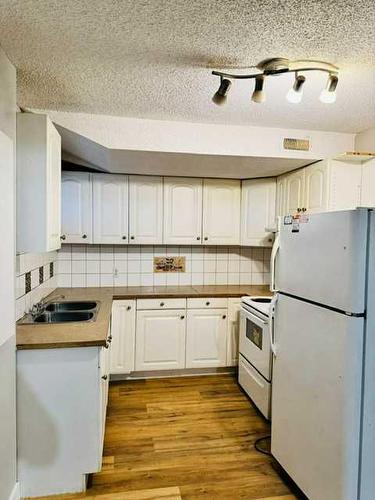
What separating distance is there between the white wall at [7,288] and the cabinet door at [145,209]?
1.83 meters

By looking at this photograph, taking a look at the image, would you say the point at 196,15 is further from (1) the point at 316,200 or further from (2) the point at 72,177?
(2) the point at 72,177

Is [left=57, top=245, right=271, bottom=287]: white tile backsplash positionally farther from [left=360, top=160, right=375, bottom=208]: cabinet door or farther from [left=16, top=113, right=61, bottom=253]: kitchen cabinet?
[left=16, top=113, right=61, bottom=253]: kitchen cabinet

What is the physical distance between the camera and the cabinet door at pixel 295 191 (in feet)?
10.3

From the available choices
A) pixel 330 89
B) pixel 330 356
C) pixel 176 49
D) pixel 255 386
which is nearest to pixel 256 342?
pixel 255 386

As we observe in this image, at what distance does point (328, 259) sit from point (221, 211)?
2.23 m

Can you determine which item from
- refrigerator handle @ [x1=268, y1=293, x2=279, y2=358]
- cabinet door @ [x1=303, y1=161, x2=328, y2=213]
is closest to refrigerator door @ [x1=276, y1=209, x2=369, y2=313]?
refrigerator handle @ [x1=268, y1=293, x2=279, y2=358]

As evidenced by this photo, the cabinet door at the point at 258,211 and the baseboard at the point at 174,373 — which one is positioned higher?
the cabinet door at the point at 258,211

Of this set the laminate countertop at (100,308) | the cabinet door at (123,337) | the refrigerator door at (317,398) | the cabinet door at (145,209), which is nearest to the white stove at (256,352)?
the laminate countertop at (100,308)

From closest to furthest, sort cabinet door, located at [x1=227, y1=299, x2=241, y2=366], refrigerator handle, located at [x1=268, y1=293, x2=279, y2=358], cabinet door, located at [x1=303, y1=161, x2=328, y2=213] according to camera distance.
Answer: refrigerator handle, located at [x1=268, y1=293, x2=279, y2=358], cabinet door, located at [x1=303, y1=161, x2=328, y2=213], cabinet door, located at [x1=227, y1=299, x2=241, y2=366]

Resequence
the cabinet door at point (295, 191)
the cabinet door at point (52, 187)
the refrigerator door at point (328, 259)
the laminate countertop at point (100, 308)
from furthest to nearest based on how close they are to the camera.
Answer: the cabinet door at point (295, 191) < the cabinet door at point (52, 187) < the laminate countertop at point (100, 308) < the refrigerator door at point (328, 259)

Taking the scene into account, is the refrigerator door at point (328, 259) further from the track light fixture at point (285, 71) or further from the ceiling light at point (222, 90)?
the ceiling light at point (222, 90)

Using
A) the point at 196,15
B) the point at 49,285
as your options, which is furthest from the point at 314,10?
the point at 49,285

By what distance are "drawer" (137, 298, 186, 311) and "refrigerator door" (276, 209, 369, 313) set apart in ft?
5.10

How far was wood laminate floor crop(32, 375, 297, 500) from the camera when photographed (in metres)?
2.01
